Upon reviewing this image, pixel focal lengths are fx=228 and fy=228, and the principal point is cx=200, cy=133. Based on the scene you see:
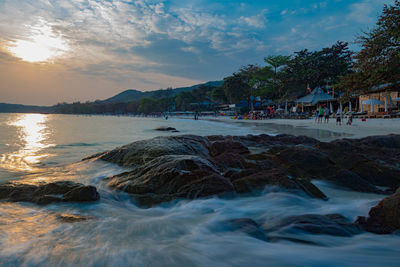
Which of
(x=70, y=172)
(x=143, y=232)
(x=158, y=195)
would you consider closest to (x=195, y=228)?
(x=143, y=232)

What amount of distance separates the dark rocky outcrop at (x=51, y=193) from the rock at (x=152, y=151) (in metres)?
1.72

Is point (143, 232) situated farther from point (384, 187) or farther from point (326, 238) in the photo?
point (384, 187)

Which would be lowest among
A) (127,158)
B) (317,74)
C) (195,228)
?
(195,228)

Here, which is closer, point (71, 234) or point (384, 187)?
point (71, 234)

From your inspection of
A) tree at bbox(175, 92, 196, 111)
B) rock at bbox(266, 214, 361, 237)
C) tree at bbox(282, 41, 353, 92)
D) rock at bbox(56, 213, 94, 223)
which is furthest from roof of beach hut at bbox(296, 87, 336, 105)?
tree at bbox(175, 92, 196, 111)

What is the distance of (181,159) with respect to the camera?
11.8 feet

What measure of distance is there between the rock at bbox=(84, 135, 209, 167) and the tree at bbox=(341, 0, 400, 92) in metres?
10.7

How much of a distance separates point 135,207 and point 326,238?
215cm

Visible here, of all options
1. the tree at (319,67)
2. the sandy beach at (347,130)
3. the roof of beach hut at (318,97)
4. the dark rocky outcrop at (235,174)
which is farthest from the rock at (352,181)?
the tree at (319,67)

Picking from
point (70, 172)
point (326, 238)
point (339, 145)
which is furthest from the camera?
point (339, 145)

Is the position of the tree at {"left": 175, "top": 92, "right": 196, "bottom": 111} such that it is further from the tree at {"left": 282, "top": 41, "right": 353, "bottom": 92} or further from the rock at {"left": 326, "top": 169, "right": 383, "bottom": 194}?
the rock at {"left": 326, "top": 169, "right": 383, "bottom": 194}

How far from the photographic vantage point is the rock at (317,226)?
2.15 meters

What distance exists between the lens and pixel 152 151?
491cm

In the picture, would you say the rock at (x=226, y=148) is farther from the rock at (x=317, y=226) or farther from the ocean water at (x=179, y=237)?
the rock at (x=317, y=226)
